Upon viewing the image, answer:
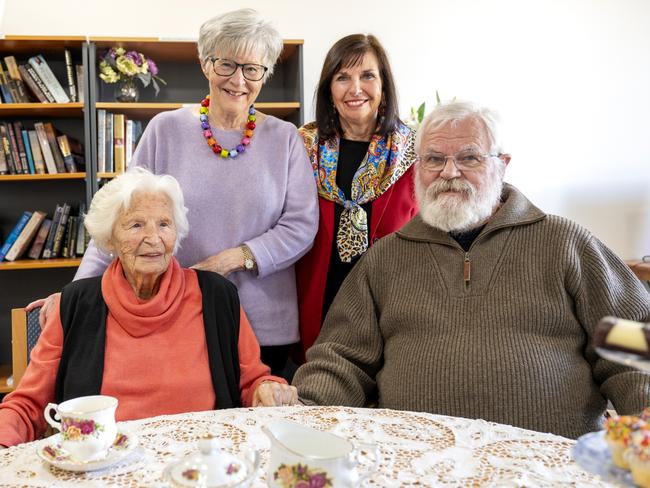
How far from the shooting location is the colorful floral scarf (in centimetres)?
241

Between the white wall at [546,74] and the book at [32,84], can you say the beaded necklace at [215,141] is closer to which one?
the book at [32,84]

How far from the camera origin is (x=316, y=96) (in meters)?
2.63

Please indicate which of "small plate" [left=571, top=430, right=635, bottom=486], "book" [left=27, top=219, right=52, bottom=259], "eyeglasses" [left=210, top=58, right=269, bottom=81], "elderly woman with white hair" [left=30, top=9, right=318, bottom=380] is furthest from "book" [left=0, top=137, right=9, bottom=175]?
"small plate" [left=571, top=430, right=635, bottom=486]

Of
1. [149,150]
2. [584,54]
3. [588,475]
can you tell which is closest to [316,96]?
[149,150]

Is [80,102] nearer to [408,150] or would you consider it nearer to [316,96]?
[316,96]

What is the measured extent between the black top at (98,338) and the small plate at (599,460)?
110 centimetres

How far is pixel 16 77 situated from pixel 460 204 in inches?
117

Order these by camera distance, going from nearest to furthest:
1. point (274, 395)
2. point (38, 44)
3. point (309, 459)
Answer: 1. point (309, 459)
2. point (274, 395)
3. point (38, 44)

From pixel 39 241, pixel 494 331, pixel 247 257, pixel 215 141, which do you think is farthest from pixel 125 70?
pixel 494 331

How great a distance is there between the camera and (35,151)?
13.4 ft

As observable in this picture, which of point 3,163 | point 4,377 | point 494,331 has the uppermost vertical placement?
point 3,163

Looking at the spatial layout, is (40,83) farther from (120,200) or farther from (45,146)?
(120,200)

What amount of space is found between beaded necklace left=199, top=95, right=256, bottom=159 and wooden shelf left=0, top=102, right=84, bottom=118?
1913 mm

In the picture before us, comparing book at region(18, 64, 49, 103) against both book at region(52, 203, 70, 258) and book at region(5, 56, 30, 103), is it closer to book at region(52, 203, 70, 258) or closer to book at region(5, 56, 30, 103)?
book at region(5, 56, 30, 103)
